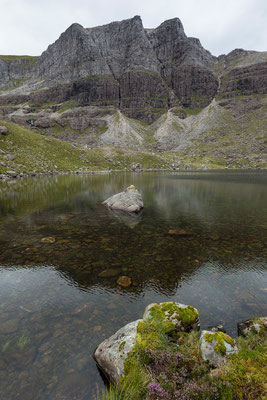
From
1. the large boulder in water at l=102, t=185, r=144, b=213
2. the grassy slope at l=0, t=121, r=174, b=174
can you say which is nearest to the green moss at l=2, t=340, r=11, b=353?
the large boulder in water at l=102, t=185, r=144, b=213

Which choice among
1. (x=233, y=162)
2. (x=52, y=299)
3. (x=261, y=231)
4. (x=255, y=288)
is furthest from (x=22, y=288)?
(x=233, y=162)

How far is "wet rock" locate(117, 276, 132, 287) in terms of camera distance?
39.8 feet

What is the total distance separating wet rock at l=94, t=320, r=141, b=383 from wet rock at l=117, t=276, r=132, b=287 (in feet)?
15.6

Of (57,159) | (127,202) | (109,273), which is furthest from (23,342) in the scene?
(57,159)

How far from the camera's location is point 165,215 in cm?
2944

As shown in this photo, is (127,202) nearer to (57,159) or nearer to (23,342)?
(23,342)

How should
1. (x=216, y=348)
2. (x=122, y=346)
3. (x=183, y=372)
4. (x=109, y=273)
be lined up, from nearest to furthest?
1. (x=183, y=372)
2. (x=216, y=348)
3. (x=122, y=346)
4. (x=109, y=273)

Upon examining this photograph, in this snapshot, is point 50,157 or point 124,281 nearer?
point 124,281

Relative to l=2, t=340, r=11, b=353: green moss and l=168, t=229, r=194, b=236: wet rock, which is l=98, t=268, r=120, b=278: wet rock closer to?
l=2, t=340, r=11, b=353: green moss

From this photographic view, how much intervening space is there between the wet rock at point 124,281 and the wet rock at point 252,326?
20.0ft

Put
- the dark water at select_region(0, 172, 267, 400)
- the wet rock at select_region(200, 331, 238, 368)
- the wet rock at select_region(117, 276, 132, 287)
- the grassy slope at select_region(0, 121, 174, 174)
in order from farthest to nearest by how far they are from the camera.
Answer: the grassy slope at select_region(0, 121, 174, 174)
the wet rock at select_region(117, 276, 132, 287)
the dark water at select_region(0, 172, 267, 400)
the wet rock at select_region(200, 331, 238, 368)

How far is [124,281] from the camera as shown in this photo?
12438 mm

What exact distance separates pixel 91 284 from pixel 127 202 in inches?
880

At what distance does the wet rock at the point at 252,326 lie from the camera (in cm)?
Result: 770
